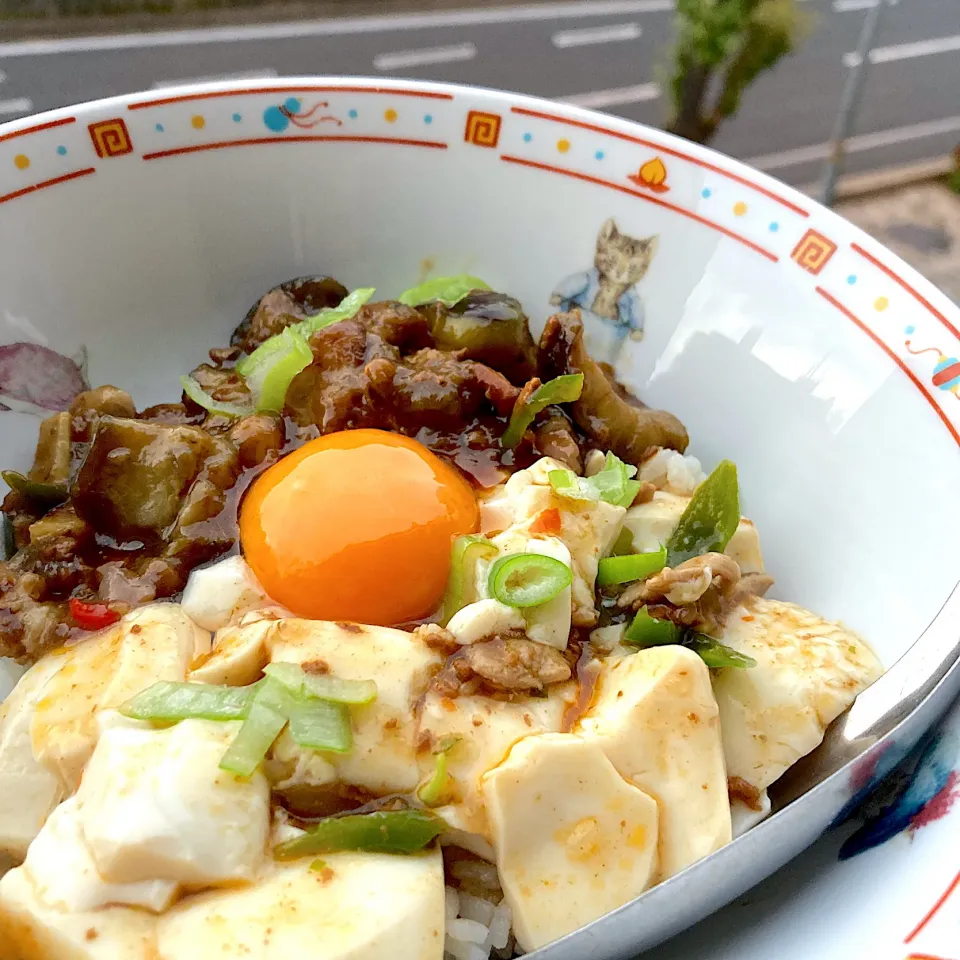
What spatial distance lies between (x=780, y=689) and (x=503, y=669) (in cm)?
59

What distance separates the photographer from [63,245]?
2346 mm

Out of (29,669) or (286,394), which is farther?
(286,394)

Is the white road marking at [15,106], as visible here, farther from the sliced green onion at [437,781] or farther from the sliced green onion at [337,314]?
the sliced green onion at [437,781]

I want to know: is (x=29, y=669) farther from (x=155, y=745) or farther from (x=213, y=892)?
(x=213, y=892)

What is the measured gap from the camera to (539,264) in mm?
2645

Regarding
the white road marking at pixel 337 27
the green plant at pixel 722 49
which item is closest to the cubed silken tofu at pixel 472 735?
the green plant at pixel 722 49

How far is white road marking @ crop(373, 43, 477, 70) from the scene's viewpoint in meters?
7.11

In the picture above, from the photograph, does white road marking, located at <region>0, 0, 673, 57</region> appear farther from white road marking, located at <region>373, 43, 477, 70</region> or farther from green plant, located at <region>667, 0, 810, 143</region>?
green plant, located at <region>667, 0, 810, 143</region>

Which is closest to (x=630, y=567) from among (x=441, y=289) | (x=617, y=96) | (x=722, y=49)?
(x=441, y=289)

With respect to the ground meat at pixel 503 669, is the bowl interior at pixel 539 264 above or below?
above

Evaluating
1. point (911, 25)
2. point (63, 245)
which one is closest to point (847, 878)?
point (63, 245)

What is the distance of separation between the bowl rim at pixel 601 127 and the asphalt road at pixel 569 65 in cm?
413

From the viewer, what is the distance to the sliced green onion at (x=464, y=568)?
1883 millimetres

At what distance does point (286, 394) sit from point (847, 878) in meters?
1.67
